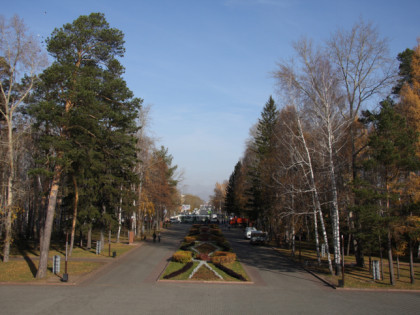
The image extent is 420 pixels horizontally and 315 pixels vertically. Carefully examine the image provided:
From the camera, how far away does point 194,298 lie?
1495 centimetres

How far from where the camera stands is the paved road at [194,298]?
13234mm

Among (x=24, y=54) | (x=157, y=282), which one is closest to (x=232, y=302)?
(x=157, y=282)

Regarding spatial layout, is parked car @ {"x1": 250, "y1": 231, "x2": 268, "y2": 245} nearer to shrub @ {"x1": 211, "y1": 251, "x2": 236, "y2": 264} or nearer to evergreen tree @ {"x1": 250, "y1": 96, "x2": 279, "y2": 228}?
evergreen tree @ {"x1": 250, "y1": 96, "x2": 279, "y2": 228}

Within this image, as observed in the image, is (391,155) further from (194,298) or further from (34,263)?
(34,263)

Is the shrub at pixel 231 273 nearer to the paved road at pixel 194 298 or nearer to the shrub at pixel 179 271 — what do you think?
the paved road at pixel 194 298

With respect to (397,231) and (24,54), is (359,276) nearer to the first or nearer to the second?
(397,231)

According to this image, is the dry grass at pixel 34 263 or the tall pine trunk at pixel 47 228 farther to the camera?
the dry grass at pixel 34 263

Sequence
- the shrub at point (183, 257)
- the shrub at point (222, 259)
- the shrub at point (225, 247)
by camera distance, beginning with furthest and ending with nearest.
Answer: the shrub at point (225, 247), the shrub at point (183, 257), the shrub at point (222, 259)

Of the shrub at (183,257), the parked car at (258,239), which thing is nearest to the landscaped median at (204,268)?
the shrub at (183,257)

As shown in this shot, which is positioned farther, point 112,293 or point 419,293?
point 419,293

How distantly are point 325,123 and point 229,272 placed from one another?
10853 mm

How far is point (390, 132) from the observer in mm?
19172

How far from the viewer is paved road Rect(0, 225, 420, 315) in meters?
13.2

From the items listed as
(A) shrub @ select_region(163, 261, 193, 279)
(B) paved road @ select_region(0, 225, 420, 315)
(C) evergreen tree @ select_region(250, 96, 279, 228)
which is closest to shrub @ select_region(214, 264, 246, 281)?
(B) paved road @ select_region(0, 225, 420, 315)
